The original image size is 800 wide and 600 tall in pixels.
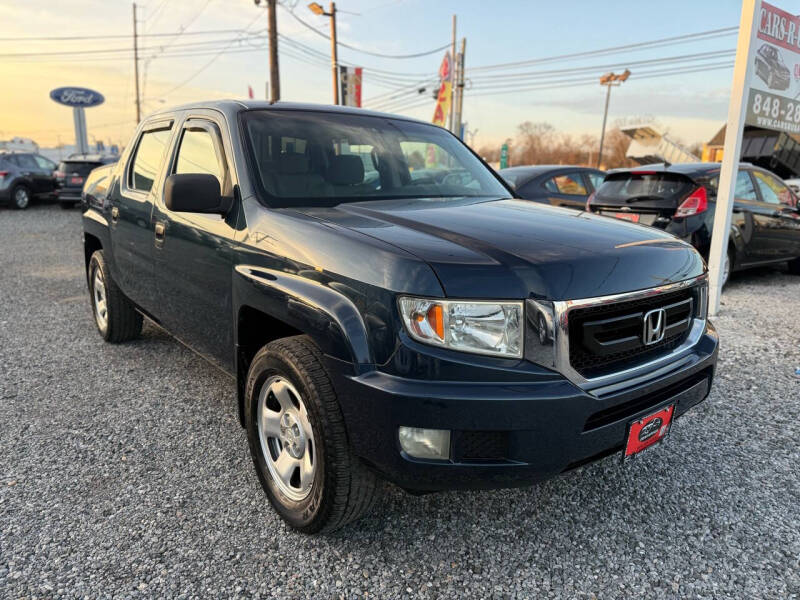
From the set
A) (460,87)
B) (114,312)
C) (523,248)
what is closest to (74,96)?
(460,87)

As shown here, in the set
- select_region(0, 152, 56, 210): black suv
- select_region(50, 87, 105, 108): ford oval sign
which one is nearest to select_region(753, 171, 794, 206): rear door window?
select_region(0, 152, 56, 210): black suv

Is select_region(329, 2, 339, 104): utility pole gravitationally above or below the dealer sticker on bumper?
above

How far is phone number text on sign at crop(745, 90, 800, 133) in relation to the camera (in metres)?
5.88

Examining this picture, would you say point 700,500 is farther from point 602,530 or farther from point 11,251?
point 11,251

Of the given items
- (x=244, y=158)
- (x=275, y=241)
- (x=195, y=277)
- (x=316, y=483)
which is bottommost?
(x=316, y=483)

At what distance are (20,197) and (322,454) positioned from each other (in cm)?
1956

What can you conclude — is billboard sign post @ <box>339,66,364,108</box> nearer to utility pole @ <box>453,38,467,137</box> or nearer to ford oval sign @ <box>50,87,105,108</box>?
utility pole @ <box>453,38,467,137</box>

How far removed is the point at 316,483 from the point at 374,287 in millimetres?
803

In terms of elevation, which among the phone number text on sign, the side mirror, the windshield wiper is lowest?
the windshield wiper

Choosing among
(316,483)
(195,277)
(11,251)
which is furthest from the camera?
(11,251)

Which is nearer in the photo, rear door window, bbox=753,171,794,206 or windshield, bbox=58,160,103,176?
rear door window, bbox=753,171,794,206

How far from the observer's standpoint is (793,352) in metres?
4.71

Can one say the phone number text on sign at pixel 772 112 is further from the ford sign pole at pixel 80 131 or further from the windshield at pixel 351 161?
the ford sign pole at pixel 80 131

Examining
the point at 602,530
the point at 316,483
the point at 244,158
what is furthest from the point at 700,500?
Result: the point at 244,158
